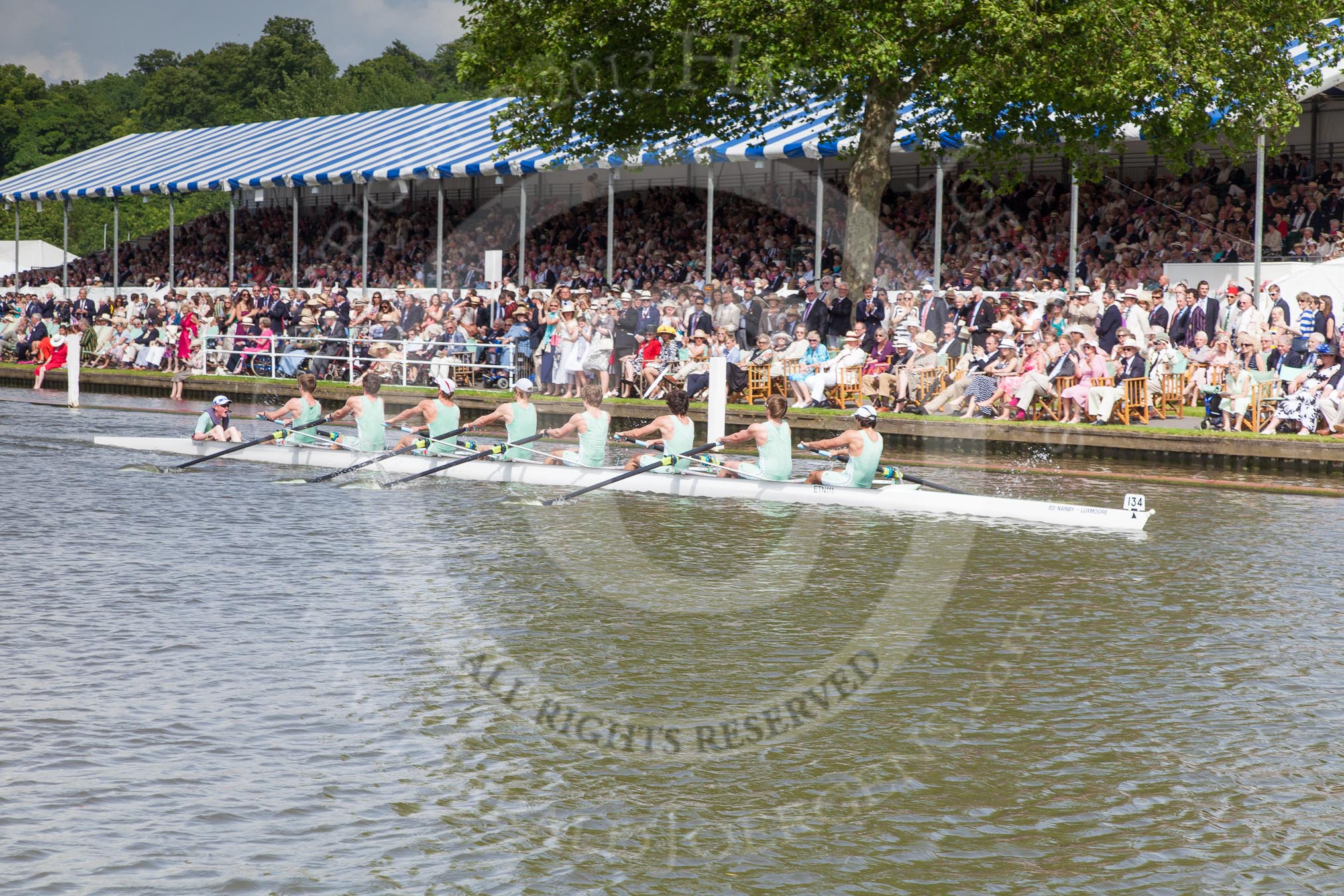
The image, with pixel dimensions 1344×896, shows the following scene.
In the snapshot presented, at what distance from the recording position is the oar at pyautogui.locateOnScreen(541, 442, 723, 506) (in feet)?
50.3

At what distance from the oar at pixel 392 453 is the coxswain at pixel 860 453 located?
449cm

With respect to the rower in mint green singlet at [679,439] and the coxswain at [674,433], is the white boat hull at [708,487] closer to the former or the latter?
the coxswain at [674,433]

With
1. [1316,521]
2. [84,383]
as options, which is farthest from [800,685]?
[84,383]

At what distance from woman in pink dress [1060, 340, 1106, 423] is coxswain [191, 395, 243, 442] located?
10.9 m

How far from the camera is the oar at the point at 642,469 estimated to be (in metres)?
15.3

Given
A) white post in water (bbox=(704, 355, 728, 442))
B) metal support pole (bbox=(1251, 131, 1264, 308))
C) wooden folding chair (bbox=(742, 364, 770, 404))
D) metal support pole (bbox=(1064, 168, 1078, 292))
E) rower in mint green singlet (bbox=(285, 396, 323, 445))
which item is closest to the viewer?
rower in mint green singlet (bbox=(285, 396, 323, 445))

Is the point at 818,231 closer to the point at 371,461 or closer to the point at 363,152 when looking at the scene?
the point at 371,461

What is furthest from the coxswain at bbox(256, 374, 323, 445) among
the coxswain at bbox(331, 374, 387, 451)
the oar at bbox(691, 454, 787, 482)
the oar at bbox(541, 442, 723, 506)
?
the oar at bbox(691, 454, 787, 482)

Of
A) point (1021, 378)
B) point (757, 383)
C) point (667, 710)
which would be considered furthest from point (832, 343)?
point (667, 710)

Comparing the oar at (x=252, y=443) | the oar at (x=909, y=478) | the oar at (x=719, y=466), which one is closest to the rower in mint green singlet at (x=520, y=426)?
the oar at (x=719, y=466)

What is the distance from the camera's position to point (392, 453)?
56.6 ft

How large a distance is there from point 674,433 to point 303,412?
5392 mm

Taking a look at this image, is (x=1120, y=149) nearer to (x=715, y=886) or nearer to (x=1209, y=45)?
(x=1209, y=45)

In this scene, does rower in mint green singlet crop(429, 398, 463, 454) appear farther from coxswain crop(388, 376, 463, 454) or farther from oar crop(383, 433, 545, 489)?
oar crop(383, 433, 545, 489)
